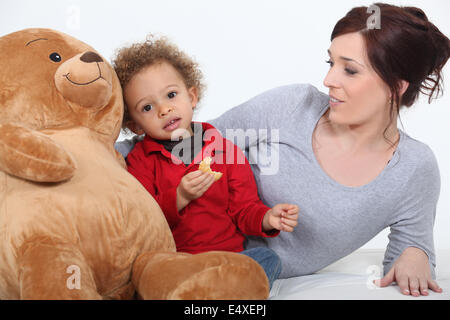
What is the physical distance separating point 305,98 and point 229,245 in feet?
1.59

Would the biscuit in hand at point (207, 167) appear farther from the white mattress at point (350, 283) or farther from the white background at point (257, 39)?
the white background at point (257, 39)

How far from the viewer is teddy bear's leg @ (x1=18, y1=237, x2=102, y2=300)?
788 millimetres

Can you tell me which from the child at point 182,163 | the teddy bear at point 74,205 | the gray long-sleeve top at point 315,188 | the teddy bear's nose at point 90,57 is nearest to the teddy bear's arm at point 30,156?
the teddy bear at point 74,205

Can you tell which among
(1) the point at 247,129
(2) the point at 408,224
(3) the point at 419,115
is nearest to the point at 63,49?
(1) the point at 247,129

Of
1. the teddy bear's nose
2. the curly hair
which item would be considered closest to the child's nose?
the curly hair

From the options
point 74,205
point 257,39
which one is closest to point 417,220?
point 74,205

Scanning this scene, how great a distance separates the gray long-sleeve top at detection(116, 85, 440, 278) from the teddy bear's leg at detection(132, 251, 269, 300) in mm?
521

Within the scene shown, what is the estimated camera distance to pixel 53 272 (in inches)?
31.7

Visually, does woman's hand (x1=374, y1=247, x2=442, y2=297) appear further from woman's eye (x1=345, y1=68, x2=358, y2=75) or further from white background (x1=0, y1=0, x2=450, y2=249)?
white background (x1=0, y1=0, x2=450, y2=249)

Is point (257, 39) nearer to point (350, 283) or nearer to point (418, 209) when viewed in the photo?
point (418, 209)

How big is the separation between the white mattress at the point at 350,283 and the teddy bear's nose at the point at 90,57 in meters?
0.69

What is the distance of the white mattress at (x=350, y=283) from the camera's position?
3.84 ft

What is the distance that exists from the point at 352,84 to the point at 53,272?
85 centimetres
